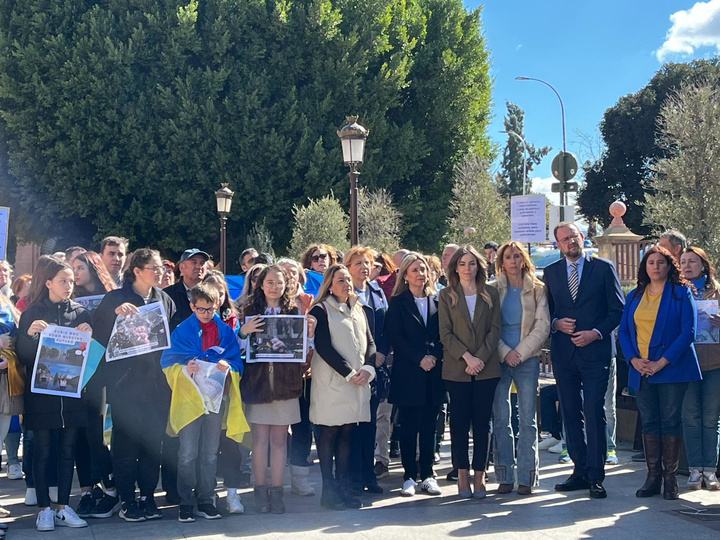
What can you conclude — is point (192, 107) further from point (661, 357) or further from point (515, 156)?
point (515, 156)

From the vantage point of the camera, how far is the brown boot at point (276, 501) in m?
6.60

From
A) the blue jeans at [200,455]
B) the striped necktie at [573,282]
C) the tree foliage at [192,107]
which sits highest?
the tree foliage at [192,107]

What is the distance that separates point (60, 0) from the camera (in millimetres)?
27281

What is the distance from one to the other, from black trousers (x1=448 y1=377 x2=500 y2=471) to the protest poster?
201cm

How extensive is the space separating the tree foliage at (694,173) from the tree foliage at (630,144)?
31.2 metres

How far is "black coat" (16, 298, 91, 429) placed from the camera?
619 centimetres

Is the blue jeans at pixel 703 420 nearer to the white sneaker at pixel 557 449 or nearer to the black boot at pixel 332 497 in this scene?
the white sneaker at pixel 557 449

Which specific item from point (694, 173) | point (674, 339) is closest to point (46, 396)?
point (674, 339)

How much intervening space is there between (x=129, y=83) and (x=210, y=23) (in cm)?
333

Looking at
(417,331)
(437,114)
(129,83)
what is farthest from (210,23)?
(417,331)

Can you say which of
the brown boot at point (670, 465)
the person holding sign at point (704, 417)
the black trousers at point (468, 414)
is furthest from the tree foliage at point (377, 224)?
the brown boot at point (670, 465)

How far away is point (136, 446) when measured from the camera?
21.4ft

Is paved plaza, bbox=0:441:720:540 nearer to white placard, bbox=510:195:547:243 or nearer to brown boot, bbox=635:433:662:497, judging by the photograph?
brown boot, bbox=635:433:662:497

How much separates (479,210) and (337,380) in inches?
902
